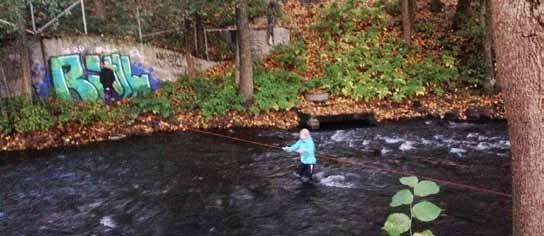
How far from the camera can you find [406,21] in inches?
834

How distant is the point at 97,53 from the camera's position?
1931cm

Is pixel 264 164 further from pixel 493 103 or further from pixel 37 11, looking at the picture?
pixel 37 11

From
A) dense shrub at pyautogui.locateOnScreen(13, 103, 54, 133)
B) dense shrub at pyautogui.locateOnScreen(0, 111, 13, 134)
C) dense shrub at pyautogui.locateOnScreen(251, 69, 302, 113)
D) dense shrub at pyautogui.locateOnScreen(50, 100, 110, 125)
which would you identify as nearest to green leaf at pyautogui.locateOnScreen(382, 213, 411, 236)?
dense shrub at pyautogui.locateOnScreen(251, 69, 302, 113)

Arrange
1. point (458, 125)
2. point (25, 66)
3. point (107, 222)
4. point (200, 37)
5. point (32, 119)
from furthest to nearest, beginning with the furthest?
1. point (200, 37)
2. point (25, 66)
3. point (32, 119)
4. point (458, 125)
5. point (107, 222)

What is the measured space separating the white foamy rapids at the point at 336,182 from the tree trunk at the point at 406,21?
10.8 metres

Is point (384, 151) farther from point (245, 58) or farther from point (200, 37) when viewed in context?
point (200, 37)

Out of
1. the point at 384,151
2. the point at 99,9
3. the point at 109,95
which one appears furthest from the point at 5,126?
the point at 384,151

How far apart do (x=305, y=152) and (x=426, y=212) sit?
824 cm

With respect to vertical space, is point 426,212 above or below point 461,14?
below

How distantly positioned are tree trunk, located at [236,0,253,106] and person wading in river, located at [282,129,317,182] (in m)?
6.77

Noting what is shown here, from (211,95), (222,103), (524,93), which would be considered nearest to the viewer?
(524,93)

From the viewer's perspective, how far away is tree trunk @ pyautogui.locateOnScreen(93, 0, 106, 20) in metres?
20.5

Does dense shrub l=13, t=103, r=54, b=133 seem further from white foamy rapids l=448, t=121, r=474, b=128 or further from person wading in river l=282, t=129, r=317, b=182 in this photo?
white foamy rapids l=448, t=121, r=474, b=128

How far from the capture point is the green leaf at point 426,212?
353 cm
